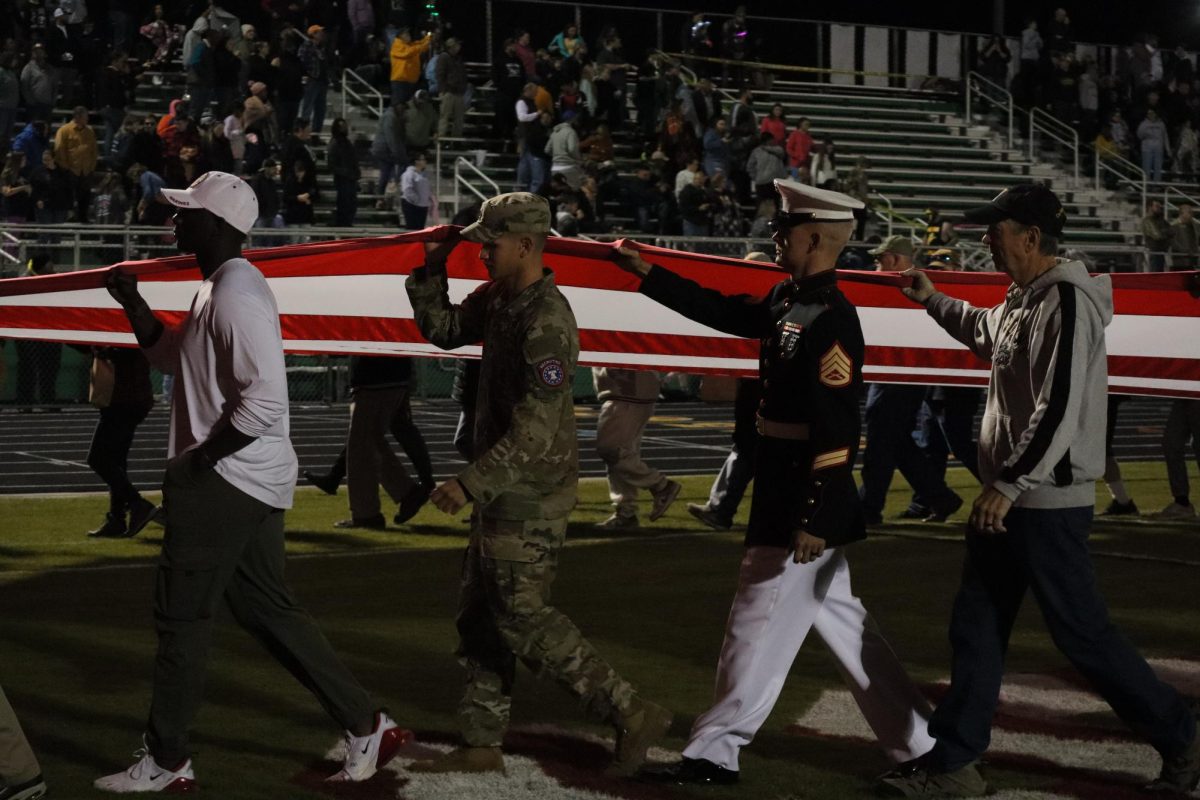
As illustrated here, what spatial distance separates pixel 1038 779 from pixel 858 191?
26484 mm

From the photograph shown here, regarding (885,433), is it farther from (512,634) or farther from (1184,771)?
(512,634)

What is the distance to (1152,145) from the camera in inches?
1513

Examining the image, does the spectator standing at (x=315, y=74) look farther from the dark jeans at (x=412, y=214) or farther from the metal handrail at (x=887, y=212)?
the metal handrail at (x=887, y=212)

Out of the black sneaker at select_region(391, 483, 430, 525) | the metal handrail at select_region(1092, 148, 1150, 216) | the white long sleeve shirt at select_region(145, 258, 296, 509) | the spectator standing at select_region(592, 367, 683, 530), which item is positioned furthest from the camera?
the metal handrail at select_region(1092, 148, 1150, 216)

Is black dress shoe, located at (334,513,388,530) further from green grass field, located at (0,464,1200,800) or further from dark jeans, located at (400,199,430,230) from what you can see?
dark jeans, located at (400,199,430,230)

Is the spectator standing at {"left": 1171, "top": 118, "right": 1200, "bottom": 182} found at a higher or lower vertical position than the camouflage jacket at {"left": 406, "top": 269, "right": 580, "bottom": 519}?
lower

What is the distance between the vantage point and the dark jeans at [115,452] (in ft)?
38.5

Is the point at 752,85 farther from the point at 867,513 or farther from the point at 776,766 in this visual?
the point at 776,766

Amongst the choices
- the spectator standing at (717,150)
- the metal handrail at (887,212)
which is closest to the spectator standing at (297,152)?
the spectator standing at (717,150)

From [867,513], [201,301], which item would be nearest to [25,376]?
[867,513]

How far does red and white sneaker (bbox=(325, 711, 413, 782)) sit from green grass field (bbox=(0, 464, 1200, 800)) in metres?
0.08

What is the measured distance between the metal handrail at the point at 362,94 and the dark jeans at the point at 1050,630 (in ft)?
84.4

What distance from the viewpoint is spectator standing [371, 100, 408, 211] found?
92.9 feet

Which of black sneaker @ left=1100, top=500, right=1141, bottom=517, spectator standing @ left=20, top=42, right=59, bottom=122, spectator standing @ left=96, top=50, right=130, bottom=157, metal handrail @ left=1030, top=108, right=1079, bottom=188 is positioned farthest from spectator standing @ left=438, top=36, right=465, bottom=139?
black sneaker @ left=1100, top=500, right=1141, bottom=517
